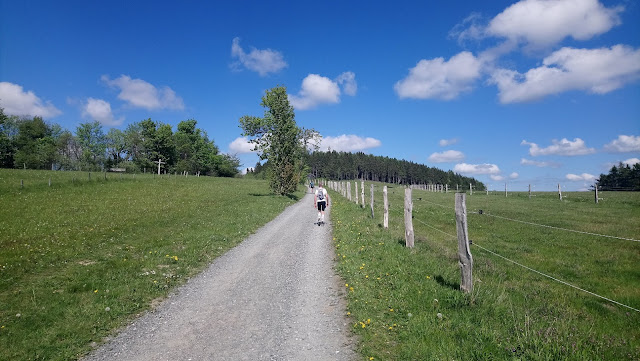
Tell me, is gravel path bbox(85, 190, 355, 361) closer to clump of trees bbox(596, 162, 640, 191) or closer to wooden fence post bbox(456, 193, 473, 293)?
wooden fence post bbox(456, 193, 473, 293)

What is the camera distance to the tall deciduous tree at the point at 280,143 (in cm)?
3950

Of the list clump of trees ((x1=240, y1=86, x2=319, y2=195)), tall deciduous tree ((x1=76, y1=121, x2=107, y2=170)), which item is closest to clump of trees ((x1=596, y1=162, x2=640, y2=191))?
clump of trees ((x1=240, y1=86, x2=319, y2=195))

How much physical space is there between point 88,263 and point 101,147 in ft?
386

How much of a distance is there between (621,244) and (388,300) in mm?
12677

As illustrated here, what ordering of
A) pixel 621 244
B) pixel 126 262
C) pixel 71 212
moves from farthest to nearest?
pixel 71 212 < pixel 621 244 < pixel 126 262

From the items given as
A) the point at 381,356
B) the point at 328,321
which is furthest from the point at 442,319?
the point at 328,321

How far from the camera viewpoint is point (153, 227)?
59.6 feet

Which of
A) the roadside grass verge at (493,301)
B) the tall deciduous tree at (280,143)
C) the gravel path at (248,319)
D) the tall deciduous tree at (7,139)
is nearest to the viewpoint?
the roadside grass verge at (493,301)

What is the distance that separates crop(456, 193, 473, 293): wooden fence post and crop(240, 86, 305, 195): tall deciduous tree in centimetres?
3206

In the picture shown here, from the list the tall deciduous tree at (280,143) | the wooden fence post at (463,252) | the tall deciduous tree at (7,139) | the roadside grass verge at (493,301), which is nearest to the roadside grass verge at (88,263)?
the roadside grass verge at (493,301)

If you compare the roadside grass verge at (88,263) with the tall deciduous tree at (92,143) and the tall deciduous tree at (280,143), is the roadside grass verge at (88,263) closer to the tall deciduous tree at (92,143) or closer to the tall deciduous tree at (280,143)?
the tall deciduous tree at (280,143)

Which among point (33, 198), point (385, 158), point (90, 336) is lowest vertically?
point (90, 336)

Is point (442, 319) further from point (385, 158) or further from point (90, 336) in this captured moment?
point (385, 158)

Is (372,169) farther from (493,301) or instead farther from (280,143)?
(493,301)
